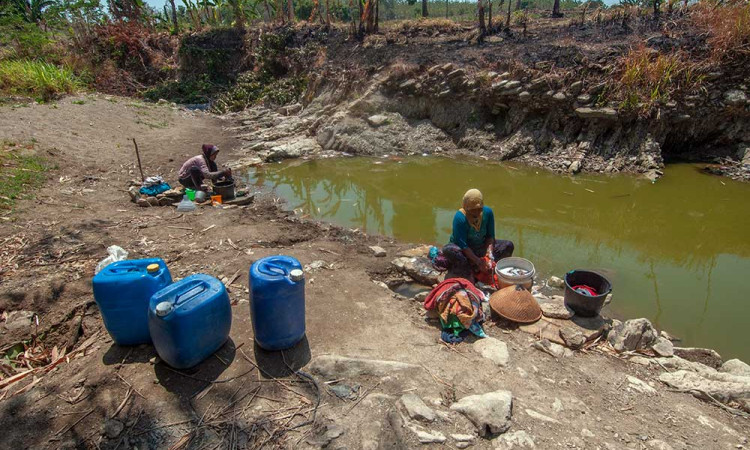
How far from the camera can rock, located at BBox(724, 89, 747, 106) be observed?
28.3ft

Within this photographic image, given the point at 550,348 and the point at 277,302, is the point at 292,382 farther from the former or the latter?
the point at 550,348

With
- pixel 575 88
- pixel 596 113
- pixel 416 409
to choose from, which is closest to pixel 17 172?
pixel 416 409

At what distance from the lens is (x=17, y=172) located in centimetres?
651

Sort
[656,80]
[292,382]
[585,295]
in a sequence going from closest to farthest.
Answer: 1. [292,382]
2. [585,295]
3. [656,80]

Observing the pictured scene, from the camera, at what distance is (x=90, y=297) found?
12.0ft

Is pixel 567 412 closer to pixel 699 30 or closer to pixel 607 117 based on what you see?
pixel 607 117

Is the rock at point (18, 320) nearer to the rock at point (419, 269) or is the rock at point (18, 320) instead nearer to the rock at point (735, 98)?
the rock at point (419, 269)

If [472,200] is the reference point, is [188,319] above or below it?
below

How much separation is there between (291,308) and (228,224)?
11.1 ft

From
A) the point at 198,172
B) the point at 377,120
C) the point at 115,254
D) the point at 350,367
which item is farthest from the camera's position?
the point at 377,120

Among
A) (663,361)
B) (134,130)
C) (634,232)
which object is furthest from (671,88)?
(134,130)

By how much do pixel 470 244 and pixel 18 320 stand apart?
14.4ft

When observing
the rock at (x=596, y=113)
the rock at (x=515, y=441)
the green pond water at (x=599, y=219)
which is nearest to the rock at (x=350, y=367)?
the rock at (x=515, y=441)

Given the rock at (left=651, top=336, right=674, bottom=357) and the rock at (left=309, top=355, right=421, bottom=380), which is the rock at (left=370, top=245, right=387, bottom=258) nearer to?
the rock at (left=309, top=355, right=421, bottom=380)
